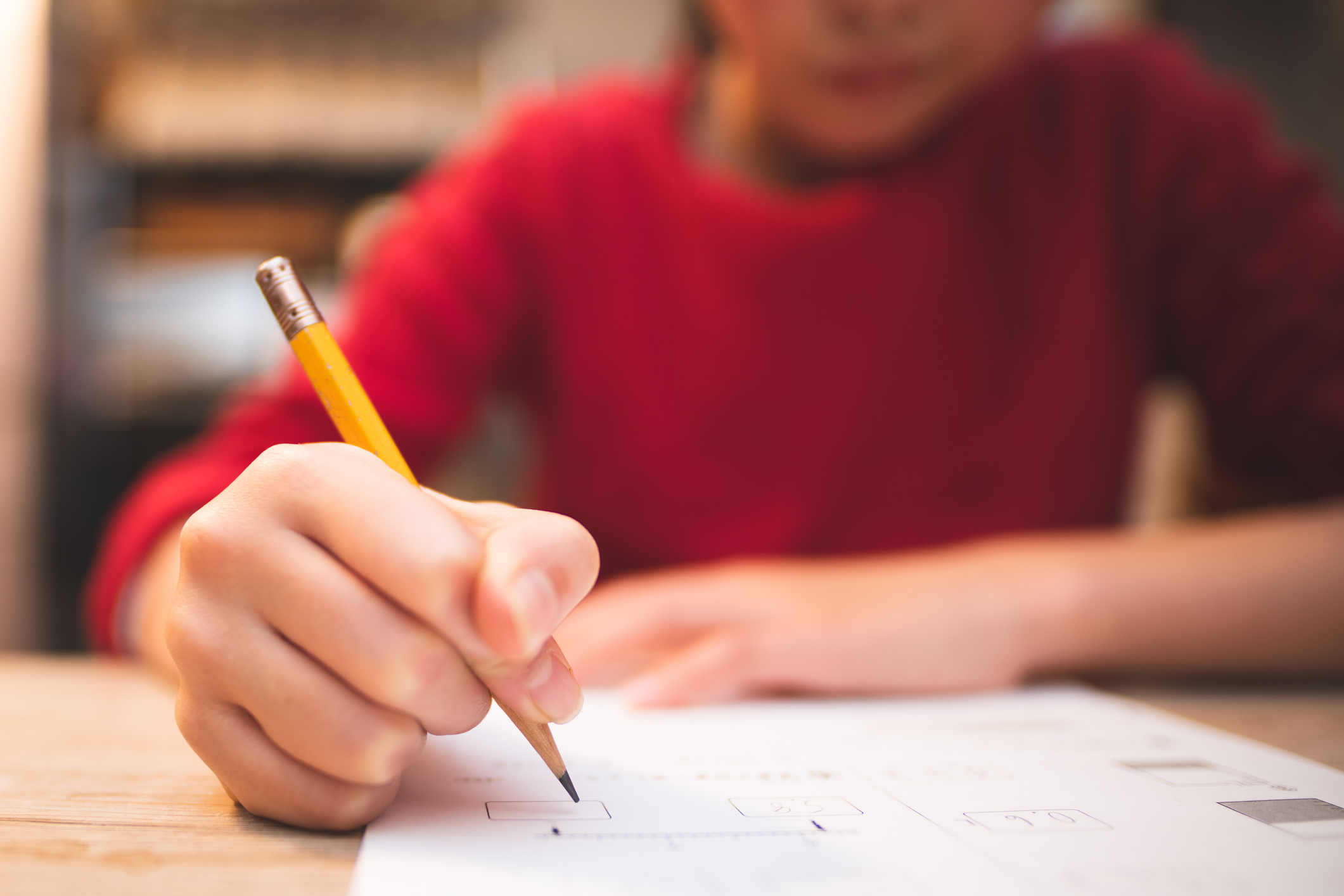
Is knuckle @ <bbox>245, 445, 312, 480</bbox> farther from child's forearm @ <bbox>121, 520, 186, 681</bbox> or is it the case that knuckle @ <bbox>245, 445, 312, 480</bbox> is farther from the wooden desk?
child's forearm @ <bbox>121, 520, 186, 681</bbox>

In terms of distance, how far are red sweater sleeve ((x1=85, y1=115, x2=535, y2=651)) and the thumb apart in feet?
0.76

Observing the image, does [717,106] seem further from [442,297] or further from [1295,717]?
[1295,717]

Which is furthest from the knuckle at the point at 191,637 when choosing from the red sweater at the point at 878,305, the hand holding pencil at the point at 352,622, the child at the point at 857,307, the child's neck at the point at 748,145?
the child's neck at the point at 748,145

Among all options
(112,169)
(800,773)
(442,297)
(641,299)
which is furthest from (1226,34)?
(112,169)

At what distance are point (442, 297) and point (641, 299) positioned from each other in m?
0.13

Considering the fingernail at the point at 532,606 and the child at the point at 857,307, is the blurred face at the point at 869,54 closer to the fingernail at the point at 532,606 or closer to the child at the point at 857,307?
the child at the point at 857,307

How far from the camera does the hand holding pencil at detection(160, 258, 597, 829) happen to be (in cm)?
17

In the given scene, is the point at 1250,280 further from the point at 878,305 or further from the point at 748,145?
the point at 748,145

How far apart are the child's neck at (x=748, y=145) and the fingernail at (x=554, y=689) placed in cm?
51

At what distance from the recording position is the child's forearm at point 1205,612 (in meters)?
0.41

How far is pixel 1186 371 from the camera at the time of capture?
0.64 m

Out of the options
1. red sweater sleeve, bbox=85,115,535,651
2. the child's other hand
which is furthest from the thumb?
red sweater sleeve, bbox=85,115,535,651

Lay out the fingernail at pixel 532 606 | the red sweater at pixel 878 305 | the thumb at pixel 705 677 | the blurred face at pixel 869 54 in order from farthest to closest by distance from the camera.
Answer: the red sweater at pixel 878 305 → the blurred face at pixel 869 54 → the thumb at pixel 705 677 → the fingernail at pixel 532 606

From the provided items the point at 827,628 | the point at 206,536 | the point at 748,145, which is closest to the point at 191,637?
the point at 206,536
